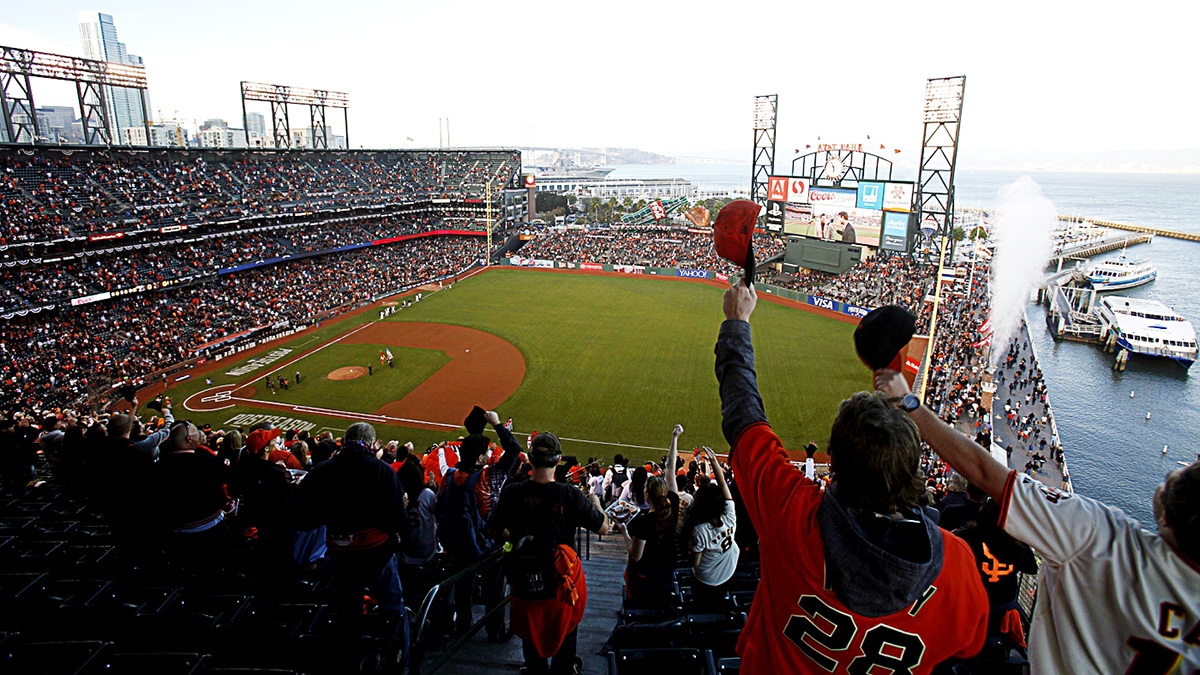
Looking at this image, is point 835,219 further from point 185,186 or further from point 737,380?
point 737,380

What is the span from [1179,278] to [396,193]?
8803 cm

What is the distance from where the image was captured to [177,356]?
31016mm

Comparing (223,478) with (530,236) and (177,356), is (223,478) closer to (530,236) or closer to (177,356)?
(177,356)

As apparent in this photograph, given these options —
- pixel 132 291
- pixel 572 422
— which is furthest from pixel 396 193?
pixel 572 422

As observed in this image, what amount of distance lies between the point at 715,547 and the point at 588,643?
167cm

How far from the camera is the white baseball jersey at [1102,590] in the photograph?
184 cm

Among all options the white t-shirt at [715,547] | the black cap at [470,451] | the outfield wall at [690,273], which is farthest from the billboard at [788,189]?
the white t-shirt at [715,547]

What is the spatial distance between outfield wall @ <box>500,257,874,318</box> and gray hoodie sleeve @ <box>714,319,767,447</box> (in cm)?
4067

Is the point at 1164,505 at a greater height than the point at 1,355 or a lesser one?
greater

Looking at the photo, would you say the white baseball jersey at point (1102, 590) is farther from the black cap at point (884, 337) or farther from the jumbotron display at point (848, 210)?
the jumbotron display at point (848, 210)

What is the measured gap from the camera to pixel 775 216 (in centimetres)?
5319

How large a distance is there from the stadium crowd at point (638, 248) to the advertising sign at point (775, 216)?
1.36 metres

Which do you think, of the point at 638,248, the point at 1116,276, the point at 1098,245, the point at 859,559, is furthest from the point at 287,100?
the point at 1098,245

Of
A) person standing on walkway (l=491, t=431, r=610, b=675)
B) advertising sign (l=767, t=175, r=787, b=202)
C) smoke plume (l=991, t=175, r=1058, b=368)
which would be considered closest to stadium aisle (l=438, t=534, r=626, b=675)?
person standing on walkway (l=491, t=431, r=610, b=675)
